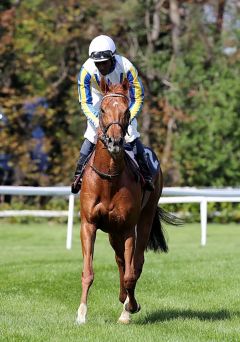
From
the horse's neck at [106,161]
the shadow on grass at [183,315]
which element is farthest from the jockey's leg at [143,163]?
Answer: the shadow on grass at [183,315]

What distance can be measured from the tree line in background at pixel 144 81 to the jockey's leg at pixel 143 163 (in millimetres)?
20039

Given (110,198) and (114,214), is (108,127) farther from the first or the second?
(114,214)

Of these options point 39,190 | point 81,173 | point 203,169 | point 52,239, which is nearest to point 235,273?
point 81,173

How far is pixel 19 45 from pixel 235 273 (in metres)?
20.5

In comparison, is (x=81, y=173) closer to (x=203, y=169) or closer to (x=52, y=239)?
(x=52, y=239)

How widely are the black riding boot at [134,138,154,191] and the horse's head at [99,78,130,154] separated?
98 cm

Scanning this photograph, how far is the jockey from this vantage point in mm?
8172

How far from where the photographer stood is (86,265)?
7957 millimetres

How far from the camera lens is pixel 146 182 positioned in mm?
8781

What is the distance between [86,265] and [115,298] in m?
1.78

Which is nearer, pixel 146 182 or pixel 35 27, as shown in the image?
pixel 146 182

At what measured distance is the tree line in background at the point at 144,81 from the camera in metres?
29.4

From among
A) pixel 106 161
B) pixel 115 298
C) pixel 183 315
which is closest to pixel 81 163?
pixel 106 161

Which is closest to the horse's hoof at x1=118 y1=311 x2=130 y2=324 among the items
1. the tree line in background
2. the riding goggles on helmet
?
the riding goggles on helmet
